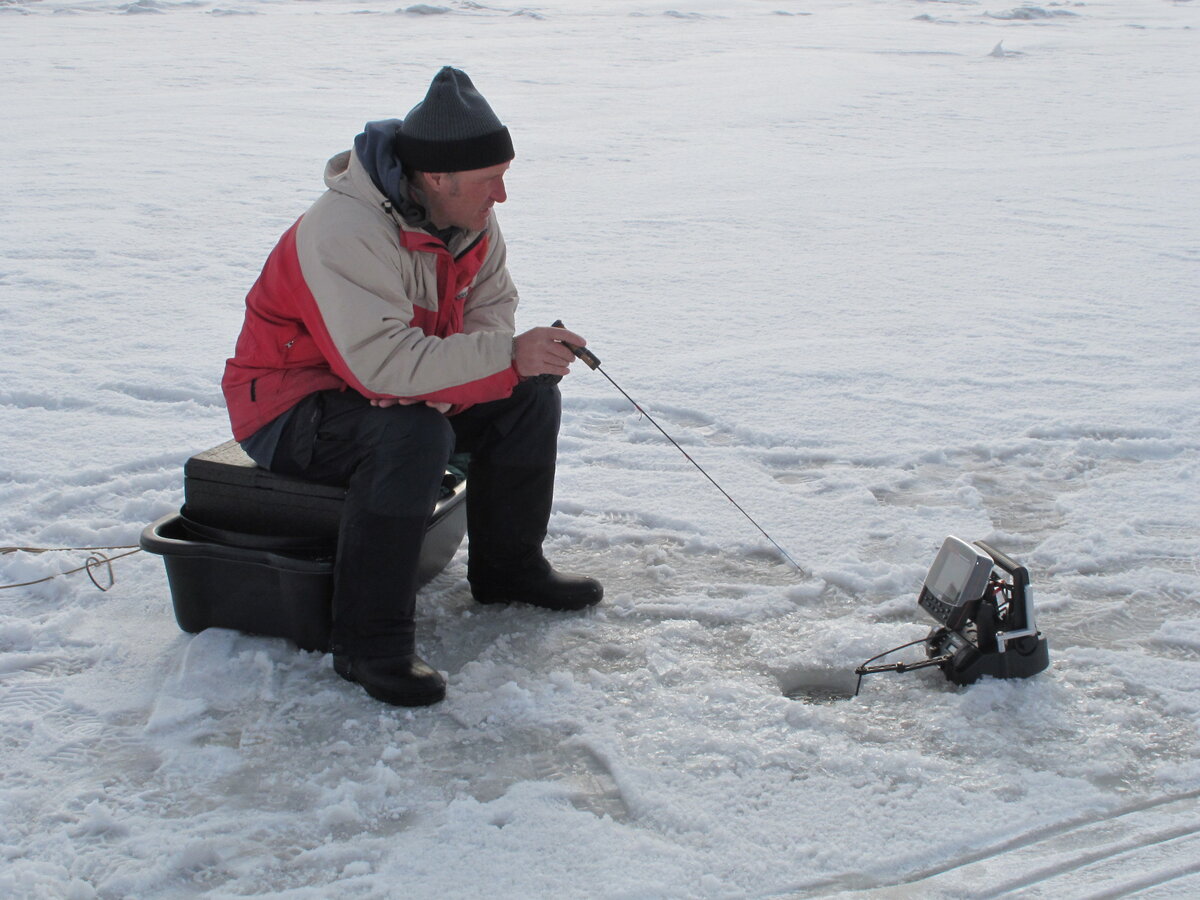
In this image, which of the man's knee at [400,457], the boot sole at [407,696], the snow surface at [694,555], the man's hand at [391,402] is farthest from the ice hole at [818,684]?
the man's hand at [391,402]

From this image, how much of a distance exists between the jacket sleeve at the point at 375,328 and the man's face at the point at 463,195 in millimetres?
124

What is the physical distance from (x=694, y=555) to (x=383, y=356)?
3.53 ft

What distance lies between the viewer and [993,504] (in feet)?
10.4

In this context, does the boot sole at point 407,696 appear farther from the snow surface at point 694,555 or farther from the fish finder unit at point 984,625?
the fish finder unit at point 984,625

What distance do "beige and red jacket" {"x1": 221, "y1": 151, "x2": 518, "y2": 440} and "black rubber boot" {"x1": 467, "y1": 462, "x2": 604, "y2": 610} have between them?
32 cm

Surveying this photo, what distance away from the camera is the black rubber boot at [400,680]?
2.24 meters

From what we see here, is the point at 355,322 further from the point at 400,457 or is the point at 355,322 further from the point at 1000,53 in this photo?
the point at 1000,53

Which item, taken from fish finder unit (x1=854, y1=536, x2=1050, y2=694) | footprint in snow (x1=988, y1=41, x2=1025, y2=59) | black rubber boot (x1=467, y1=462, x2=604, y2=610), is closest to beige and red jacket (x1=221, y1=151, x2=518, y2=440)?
black rubber boot (x1=467, y1=462, x2=604, y2=610)

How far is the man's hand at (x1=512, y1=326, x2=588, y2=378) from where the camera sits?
225cm

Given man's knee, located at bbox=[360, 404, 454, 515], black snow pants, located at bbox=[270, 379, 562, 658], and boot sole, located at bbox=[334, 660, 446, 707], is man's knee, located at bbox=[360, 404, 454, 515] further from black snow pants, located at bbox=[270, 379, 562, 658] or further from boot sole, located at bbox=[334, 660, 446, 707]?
boot sole, located at bbox=[334, 660, 446, 707]

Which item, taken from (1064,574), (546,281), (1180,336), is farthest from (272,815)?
(1180,336)

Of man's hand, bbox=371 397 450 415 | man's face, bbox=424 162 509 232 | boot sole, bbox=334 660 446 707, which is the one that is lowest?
boot sole, bbox=334 660 446 707

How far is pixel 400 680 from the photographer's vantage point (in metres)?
2.25

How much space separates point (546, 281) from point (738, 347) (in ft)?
3.89
